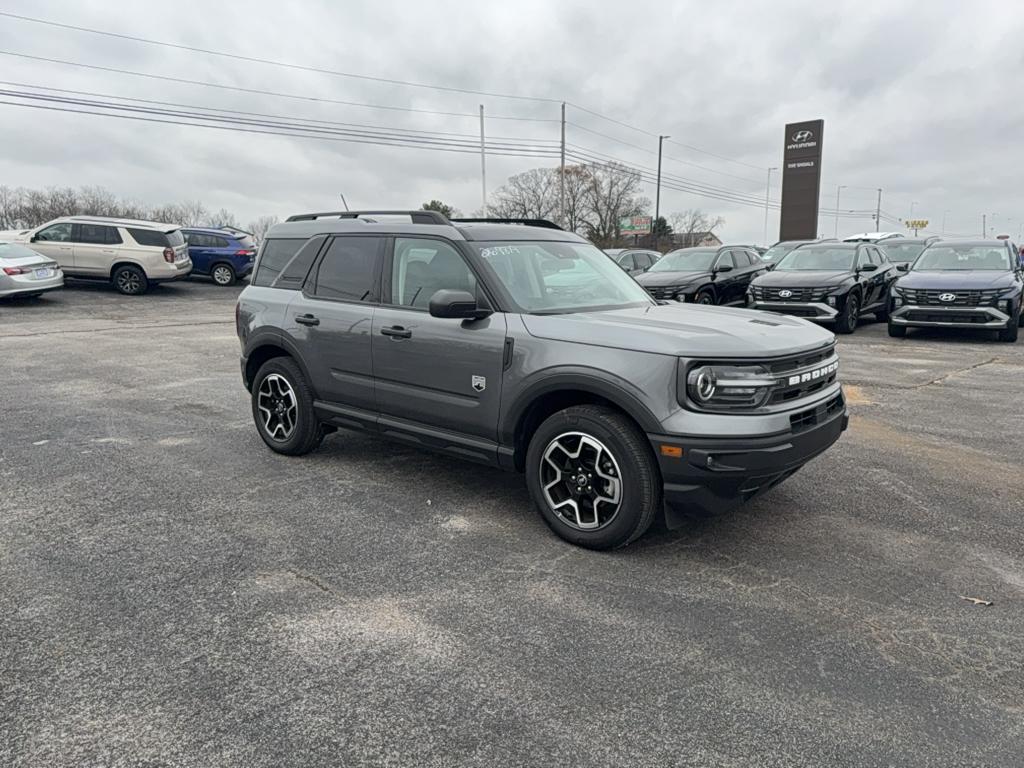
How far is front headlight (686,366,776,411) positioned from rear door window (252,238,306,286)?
3435mm

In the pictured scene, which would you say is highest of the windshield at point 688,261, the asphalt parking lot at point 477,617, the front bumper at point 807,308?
the windshield at point 688,261

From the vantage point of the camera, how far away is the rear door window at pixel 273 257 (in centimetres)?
561

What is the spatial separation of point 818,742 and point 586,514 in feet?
5.56

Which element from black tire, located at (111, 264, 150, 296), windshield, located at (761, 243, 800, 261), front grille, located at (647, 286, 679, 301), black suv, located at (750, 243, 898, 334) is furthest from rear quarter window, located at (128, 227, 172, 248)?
windshield, located at (761, 243, 800, 261)

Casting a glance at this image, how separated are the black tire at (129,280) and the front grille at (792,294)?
16334mm

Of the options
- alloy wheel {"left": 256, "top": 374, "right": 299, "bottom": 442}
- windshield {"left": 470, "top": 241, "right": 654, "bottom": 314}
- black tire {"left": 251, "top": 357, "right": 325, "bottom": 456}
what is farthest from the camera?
alloy wheel {"left": 256, "top": 374, "right": 299, "bottom": 442}

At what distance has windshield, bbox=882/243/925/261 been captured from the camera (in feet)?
57.1

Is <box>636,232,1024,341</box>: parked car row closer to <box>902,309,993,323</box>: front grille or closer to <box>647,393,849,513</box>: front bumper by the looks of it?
<box>902,309,993,323</box>: front grille

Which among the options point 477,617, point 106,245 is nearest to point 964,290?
point 477,617

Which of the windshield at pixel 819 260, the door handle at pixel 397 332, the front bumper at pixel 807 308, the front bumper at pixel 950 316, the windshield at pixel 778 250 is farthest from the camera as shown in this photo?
the windshield at pixel 778 250

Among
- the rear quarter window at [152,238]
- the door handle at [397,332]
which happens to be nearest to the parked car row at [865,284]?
the door handle at [397,332]

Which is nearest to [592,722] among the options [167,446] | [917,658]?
[917,658]

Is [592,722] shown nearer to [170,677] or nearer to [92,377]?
[170,677]

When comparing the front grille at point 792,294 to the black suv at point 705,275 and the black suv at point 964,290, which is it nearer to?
the black suv at point 705,275
